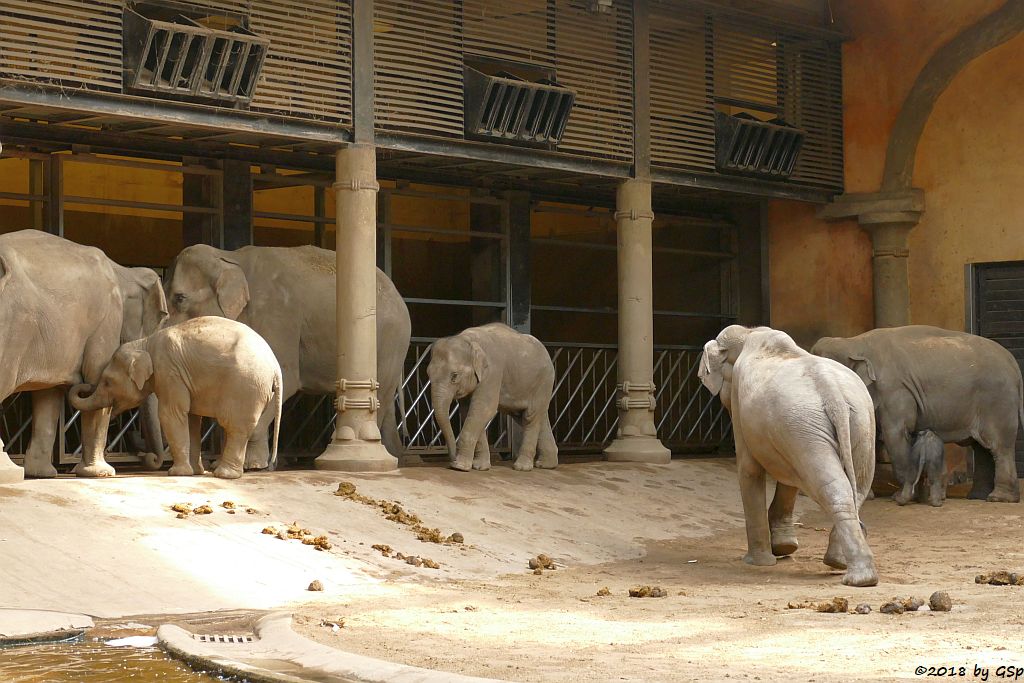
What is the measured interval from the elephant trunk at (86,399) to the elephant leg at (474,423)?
303 cm

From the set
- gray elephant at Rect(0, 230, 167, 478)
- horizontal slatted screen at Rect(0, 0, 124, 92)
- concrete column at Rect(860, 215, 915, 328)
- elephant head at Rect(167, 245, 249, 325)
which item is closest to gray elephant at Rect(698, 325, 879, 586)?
gray elephant at Rect(0, 230, 167, 478)

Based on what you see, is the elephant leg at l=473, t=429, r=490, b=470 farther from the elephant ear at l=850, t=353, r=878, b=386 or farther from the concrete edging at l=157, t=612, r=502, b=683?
the concrete edging at l=157, t=612, r=502, b=683

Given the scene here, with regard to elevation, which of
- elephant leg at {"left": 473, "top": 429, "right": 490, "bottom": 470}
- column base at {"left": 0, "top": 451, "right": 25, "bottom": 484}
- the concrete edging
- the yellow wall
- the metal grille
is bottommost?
the concrete edging

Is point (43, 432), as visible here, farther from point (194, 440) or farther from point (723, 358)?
point (723, 358)

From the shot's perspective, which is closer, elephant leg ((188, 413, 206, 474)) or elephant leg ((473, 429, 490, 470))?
elephant leg ((188, 413, 206, 474))

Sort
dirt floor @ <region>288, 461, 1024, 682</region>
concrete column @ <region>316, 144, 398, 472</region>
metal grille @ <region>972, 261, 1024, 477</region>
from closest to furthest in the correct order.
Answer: dirt floor @ <region>288, 461, 1024, 682</region> < concrete column @ <region>316, 144, 398, 472</region> < metal grille @ <region>972, 261, 1024, 477</region>

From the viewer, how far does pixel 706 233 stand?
742 inches

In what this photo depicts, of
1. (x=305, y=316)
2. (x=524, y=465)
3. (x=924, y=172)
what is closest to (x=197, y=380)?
(x=305, y=316)

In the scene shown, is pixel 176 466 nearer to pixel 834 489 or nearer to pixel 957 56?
pixel 834 489

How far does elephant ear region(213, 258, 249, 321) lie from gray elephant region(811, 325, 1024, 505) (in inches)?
214

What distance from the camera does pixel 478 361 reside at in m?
13.4

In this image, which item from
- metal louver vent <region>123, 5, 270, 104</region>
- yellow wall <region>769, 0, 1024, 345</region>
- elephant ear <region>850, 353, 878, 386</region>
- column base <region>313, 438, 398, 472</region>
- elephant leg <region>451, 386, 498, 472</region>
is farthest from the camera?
yellow wall <region>769, 0, 1024, 345</region>

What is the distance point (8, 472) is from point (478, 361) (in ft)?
15.3

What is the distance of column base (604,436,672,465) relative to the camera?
1459cm
